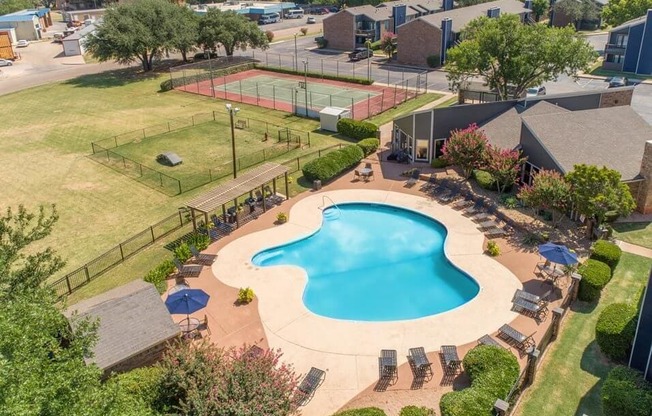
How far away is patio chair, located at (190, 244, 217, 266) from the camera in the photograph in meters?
27.8

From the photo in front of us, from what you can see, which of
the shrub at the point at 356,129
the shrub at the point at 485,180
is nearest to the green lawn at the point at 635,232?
the shrub at the point at 485,180

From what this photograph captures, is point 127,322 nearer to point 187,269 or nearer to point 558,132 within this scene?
point 187,269

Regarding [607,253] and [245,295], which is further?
[607,253]

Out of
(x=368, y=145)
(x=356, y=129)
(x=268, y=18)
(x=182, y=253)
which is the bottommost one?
(x=182, y=253)

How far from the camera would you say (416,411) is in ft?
56.1

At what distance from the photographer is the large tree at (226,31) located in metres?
76.0

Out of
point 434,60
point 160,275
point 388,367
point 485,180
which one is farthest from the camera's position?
point 434,60

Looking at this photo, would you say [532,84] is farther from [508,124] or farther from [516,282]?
[516,282]

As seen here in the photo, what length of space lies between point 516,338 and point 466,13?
72.2 m

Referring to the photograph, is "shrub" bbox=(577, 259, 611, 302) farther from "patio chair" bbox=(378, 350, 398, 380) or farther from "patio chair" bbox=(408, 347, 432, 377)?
"patio chair" bbox=(378, 350, 398, 380)

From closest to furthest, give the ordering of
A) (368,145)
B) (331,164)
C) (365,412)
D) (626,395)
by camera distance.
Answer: (626,395)
(365,412)
(331,164)
(368,145)

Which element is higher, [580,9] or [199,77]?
[580,9]

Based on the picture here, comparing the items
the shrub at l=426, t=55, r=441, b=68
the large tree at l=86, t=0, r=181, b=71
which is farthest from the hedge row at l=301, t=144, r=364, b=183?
the large tree at l=86, t=0, r=181, b=71

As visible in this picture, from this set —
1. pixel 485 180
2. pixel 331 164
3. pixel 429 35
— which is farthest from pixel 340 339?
pixel 429 35
